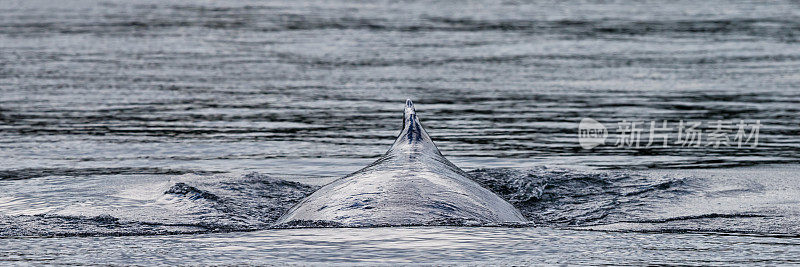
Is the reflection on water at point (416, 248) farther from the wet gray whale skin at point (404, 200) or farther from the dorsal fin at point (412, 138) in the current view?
the dorsal fin at point (412, 138)

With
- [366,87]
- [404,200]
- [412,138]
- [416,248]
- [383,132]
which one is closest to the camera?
[416,248]

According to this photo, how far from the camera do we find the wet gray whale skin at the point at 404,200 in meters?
6.93

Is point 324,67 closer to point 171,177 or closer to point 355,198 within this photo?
point 171,177

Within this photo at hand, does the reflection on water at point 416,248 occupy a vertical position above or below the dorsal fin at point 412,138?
below

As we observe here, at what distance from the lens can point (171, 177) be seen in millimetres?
10703

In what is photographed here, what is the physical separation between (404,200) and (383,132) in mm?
6695

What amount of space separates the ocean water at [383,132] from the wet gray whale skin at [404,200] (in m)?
0.21

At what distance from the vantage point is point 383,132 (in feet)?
45.3

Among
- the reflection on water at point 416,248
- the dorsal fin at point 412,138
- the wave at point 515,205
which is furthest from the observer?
the dorsal fin at point 412,138

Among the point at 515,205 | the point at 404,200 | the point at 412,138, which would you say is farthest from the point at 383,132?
the point at 404,200

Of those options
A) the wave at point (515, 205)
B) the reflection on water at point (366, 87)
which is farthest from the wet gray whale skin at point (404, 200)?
the reflection on water at point (366, 87)

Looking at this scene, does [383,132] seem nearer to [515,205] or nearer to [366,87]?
[366,87]

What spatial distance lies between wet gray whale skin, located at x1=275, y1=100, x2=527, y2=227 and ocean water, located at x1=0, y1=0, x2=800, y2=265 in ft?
0.68

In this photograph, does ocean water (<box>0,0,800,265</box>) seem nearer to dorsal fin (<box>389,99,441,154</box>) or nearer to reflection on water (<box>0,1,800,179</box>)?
reflection on water (<box>0,1,800,179</box>)
